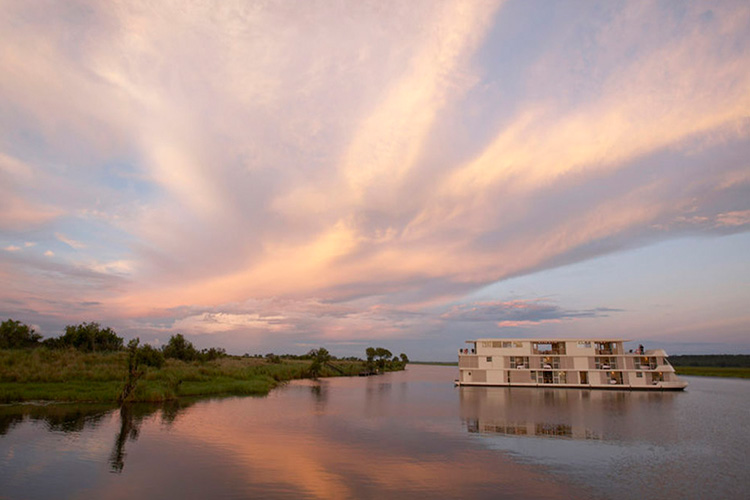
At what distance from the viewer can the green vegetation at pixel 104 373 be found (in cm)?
3697

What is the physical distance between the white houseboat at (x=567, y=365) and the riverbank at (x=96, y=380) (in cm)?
3399

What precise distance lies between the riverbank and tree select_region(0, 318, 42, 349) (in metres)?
28.0

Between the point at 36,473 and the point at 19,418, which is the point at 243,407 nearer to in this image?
the point at 19,418

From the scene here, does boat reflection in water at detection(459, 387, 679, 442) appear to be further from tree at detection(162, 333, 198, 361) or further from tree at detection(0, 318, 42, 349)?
tree at detection(0, 318, 42, 349)

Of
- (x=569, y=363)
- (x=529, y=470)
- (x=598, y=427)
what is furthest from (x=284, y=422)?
(x=569, y=363)

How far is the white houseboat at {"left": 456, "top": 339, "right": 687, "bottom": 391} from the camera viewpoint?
→ 62.5m

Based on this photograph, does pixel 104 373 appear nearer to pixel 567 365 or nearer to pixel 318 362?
pixel 318 362

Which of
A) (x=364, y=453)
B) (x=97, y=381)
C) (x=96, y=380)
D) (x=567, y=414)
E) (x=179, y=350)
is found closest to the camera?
(x=364, y=453)

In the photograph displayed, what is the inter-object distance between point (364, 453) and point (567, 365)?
5151cm

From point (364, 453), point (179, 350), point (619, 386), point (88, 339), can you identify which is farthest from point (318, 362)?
point (364, 453)

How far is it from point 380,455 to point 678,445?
19.4 metres

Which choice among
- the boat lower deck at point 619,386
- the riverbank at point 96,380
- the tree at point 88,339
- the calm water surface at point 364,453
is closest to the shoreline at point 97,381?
the riverbank at point 96,380

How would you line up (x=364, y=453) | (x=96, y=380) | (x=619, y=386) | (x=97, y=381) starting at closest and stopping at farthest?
1. (x=364, y=453)
2. (x=97, y=381)
3. (x=96, y=380)
4. (x=619, y=386)

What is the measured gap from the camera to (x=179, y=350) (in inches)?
3017
